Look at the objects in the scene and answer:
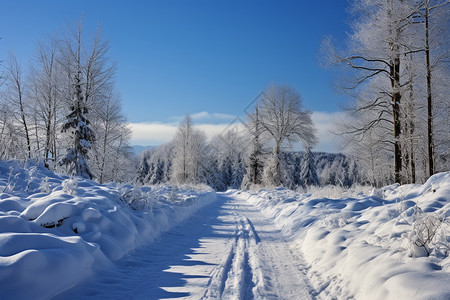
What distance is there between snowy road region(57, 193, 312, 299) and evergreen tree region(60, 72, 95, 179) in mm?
11262

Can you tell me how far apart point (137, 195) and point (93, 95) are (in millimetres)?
12508

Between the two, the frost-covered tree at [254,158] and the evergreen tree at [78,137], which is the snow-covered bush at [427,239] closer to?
the evergreen tree at [78,137]

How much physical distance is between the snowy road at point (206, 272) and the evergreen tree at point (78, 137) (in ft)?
36.9

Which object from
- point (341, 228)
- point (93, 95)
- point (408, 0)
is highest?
point (408, 0)

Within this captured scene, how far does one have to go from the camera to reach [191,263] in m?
4.16

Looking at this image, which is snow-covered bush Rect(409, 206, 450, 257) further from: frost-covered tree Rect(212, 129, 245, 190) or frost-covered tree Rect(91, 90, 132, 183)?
frost-covered tree Rect(212, 129, 245, 190)

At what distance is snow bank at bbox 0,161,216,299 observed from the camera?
8.61ft

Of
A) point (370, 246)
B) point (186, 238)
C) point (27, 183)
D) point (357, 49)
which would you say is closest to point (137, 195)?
point (186, 238)

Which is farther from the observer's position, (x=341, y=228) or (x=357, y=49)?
(x=357, y=49)

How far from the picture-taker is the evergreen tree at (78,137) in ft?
48.8

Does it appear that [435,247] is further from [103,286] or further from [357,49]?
[357,49]

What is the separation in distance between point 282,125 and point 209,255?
22128 mm

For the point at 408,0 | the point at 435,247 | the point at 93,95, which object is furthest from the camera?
the point at 93,95

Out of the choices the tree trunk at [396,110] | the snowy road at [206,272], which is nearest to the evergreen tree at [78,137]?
the snowy road at [206,272]
